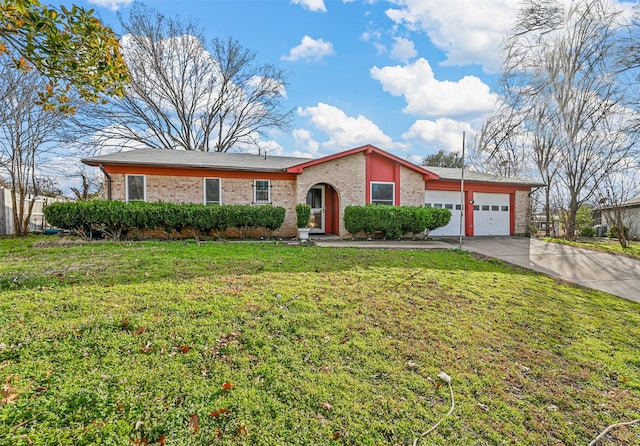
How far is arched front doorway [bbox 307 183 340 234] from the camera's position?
1458 centimetres

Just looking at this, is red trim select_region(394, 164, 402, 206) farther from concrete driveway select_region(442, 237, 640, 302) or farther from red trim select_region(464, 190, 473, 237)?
red trim select_region(464, 190, 473, 237)

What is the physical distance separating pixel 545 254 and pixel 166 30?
85.5ft

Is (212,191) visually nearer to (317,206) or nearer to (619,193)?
(317,206)

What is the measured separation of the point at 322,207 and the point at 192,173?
19.7 feet

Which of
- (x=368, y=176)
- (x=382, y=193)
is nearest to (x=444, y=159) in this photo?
(x=382, y=193)

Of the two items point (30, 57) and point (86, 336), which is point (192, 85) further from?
point (86, 336)

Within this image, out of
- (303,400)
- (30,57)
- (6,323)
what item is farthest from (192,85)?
(303,400)

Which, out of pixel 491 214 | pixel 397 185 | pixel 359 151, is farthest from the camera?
pixel 491 214

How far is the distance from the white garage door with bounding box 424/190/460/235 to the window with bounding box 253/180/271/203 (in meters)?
7.73

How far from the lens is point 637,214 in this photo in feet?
63.5

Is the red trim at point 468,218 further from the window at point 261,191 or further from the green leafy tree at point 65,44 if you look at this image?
the green leafy tree at point 65,44

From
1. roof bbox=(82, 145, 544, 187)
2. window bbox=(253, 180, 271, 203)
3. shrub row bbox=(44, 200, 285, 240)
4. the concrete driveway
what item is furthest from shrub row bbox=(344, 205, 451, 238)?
window bbox=(253, 180, 271, 203)

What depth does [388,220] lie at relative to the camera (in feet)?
40.1

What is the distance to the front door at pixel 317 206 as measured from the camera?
47.9 ft
